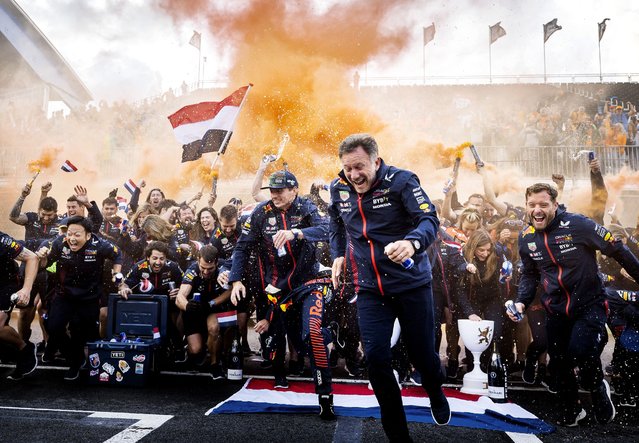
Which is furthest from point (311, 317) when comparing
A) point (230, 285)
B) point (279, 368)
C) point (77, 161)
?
point (77, 161)

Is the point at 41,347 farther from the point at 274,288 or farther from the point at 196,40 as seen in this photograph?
the point at 196,40

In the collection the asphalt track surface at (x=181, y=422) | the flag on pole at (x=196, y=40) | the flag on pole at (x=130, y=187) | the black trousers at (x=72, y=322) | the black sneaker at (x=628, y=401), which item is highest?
the flag on pole at (x=196, y=40)

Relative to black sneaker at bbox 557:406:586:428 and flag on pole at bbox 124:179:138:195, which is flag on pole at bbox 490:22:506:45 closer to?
flag on pole at bbox 124:179:138:195

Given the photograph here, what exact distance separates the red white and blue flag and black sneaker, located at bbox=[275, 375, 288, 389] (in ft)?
0.26

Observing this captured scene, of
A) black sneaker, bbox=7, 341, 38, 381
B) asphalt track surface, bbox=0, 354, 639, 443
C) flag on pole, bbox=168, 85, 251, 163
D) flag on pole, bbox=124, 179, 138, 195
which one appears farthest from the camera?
flag on pole, bbox=124, 179, 138, 195

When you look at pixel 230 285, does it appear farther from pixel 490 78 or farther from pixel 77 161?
pixel 490 78

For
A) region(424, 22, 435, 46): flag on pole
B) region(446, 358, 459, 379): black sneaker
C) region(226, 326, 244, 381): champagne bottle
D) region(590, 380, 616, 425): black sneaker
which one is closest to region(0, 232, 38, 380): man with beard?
region(226, 326, 244, 381): champagne bottle

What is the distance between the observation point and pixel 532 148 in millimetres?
17078

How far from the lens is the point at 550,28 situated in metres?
27.0

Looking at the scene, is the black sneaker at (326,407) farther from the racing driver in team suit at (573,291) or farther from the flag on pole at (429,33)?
the flag on pole at (429,33)

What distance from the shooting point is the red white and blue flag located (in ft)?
14.3

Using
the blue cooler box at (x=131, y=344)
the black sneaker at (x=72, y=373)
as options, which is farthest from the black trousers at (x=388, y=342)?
the black sneaker at (x=72, y=373)

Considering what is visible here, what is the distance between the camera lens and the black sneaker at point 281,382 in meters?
5.53

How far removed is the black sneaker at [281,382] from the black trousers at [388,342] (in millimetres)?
2235
